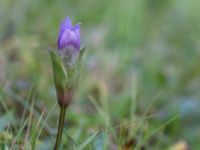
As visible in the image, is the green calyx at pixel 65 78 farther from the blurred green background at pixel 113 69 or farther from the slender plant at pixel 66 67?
the blurred green background at pixel 113 69

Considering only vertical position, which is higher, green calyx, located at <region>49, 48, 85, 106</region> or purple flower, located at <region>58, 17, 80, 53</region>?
purple flower, located at <region>58, 17, 80, 53</region>

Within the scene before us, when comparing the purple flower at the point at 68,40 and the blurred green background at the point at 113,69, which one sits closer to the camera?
the purple flower at the point at 68,40

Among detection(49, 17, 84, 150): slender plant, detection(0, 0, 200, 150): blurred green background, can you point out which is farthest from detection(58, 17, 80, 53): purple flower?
detection(0, 0, 200, 150): blurred green background

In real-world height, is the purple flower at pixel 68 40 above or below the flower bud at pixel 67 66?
above

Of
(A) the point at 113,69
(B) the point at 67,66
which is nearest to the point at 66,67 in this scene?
(B) the point at 67,66

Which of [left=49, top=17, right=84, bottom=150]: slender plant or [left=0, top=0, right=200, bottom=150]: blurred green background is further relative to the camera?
[left=0, top=0, right=200, bottom=150]: blurred green background

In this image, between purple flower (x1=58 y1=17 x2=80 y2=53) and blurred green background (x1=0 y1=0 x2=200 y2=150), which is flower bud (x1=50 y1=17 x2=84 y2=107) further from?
blurred green background (x1=0 y1=0 x2=200 y2=150)

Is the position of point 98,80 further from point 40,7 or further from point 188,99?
point 40,7

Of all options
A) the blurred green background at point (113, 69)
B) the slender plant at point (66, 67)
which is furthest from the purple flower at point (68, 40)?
the blurred green background at point (113, 69)

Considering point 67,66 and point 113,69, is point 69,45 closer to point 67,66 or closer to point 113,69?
point 67,66
